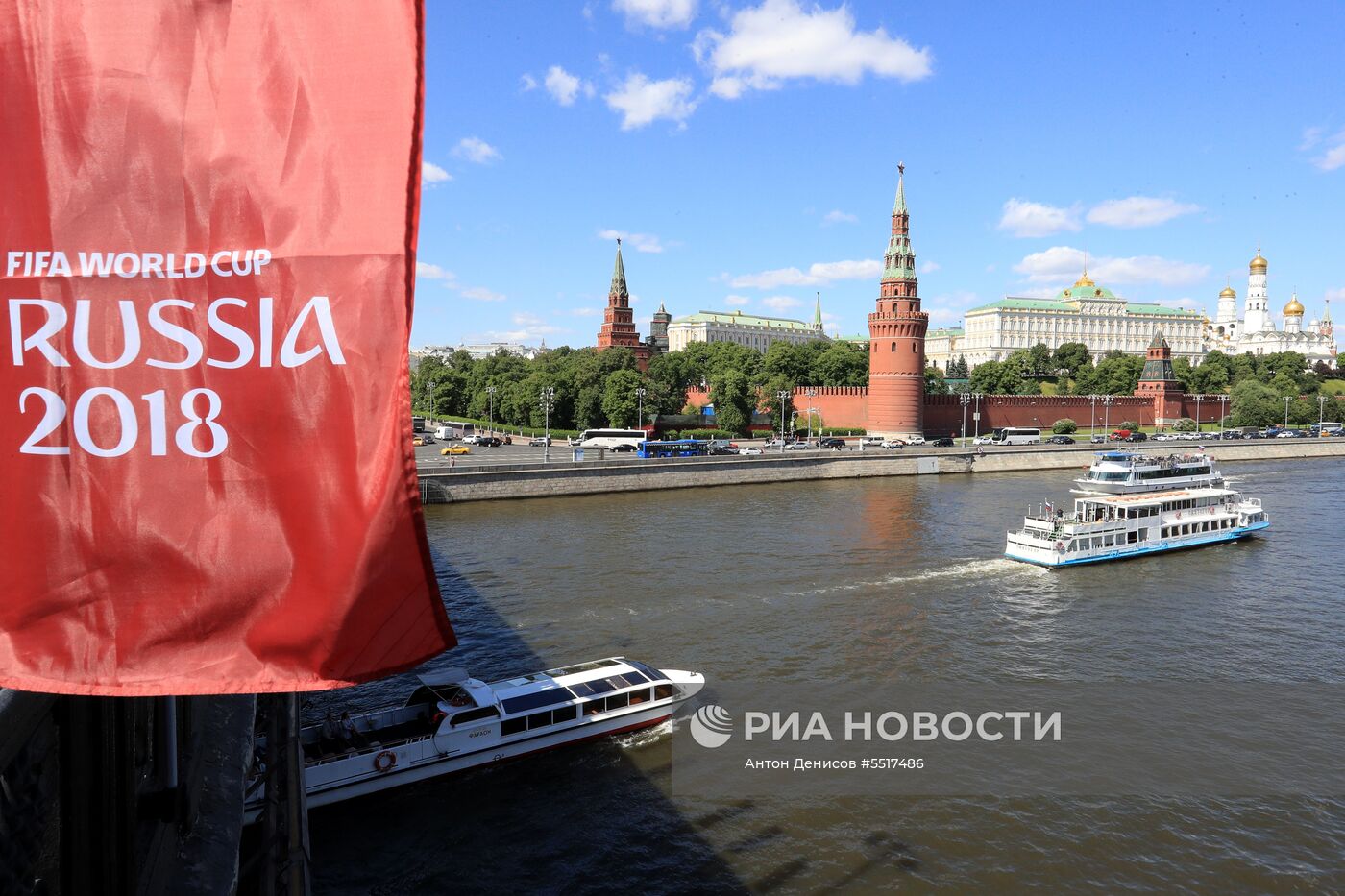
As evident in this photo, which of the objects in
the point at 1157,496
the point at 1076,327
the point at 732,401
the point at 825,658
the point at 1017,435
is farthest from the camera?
the point at 1076,327

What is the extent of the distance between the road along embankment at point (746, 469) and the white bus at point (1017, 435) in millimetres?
→ 8054

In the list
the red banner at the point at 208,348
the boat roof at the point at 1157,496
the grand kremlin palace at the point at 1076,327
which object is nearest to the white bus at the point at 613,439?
the boat roof at the point at 1157,496

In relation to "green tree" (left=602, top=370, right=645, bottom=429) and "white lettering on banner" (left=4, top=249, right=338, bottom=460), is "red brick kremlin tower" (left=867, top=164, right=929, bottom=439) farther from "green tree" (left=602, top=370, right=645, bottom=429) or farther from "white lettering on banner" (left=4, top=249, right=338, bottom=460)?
"white lettering on banner" (left=4, top=249, right=338, bottom=460)

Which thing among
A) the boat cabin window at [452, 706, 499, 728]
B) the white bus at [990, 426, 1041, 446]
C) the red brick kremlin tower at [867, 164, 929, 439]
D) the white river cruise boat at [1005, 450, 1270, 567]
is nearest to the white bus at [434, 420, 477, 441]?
the red brick kremlin tower at [867, 164, 929, 439]

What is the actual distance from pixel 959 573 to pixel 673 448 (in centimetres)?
3084

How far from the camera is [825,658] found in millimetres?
16812

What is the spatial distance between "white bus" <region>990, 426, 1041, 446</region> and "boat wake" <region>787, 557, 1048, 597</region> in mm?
43212

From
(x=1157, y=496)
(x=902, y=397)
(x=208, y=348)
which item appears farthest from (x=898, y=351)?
(x=208, y=348)

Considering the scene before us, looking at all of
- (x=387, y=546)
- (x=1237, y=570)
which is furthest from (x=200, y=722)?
(x=1237, y=570)

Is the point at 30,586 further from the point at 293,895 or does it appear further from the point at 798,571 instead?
the point at 798,571

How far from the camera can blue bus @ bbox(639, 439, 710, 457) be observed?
52.2 metres

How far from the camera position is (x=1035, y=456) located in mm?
53625

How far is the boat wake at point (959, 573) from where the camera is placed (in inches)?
869

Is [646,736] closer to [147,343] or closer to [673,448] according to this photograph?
[147,343]
